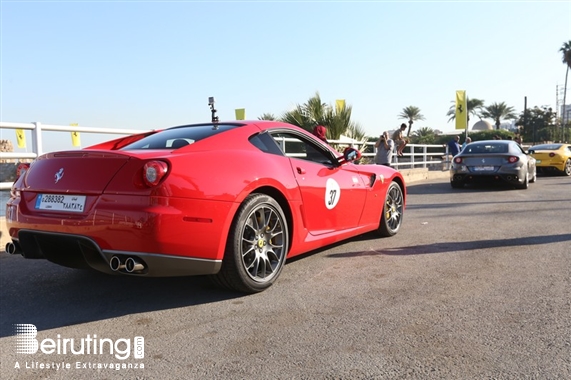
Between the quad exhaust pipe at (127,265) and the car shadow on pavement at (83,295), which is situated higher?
the quad exhaust pipe at (127,265)

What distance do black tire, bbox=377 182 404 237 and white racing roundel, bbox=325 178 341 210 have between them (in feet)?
3.97

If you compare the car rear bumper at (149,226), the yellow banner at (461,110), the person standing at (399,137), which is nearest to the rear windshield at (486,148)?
the person standing at (399,137)

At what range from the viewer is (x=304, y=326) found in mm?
3105

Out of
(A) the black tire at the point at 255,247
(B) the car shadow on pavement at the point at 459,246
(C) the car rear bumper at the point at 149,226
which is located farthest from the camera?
(B) the car shadow on pavement at the point at 459,246

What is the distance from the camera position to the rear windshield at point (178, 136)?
3914mm

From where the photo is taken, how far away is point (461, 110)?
24203 mm

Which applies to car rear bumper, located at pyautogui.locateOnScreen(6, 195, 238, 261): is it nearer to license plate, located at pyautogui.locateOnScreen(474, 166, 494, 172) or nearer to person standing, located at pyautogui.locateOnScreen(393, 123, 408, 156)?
license plate, located at pyautogui.locateOnScreen(474, 166, 494, 172)

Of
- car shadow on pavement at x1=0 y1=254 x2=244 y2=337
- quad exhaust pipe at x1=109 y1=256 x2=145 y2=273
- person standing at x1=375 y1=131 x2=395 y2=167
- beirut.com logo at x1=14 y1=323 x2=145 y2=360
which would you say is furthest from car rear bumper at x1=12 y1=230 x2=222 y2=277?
person standing at x1=375 y1=131 x2=395 y2=167

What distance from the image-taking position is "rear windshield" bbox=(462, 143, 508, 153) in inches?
488

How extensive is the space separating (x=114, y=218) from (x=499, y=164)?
11.0 meters

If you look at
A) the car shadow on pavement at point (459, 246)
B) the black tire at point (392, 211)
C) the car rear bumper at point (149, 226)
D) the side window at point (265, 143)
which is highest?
the side window at point (265, 143)

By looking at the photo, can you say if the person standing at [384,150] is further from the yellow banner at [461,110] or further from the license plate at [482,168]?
the yellow banner at [461,110]

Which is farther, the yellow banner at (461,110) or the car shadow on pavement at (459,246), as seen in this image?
the yellow banner at (461,110)

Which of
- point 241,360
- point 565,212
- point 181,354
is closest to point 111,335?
point 181,354
